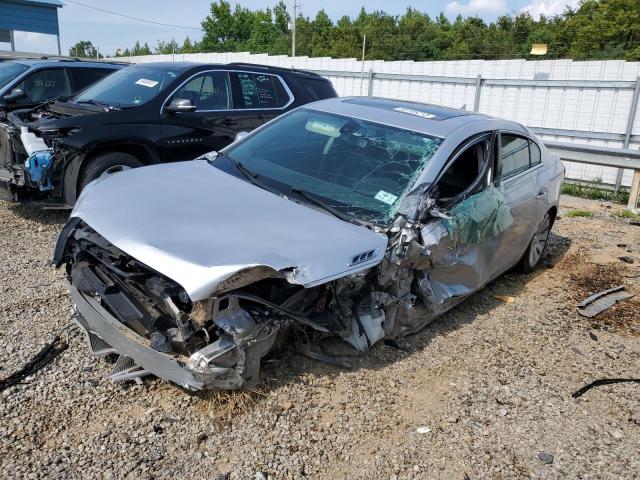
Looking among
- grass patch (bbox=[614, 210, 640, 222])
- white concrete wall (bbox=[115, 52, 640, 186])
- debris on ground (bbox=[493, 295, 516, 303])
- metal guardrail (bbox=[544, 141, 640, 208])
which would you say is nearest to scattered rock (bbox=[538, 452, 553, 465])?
debris on ground (bbox=[493, 295, 516, 303])

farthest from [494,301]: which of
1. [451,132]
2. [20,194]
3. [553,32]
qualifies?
[553,32]

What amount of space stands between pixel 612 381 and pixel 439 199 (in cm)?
176

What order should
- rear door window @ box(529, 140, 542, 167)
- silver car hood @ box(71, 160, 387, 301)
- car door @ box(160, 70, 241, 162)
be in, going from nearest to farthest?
1. silver car hood @ box(71, 160, 387, 301)
2. rear door window @ box(529, 140, 542, 167)
3. car door @ box(160, 70, 241, 162)

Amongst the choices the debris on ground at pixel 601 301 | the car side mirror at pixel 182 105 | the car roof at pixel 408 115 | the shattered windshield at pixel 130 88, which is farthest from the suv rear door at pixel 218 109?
the debris on ground at pixel 601 301

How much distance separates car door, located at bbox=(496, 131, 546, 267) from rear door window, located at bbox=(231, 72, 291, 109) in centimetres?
360

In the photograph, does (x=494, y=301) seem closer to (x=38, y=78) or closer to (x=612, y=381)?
(x=612, y=381)

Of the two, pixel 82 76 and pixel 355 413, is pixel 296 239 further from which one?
pixel 82 76

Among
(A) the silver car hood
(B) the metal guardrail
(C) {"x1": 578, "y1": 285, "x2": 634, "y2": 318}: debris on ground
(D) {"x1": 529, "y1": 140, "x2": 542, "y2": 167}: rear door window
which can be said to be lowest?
(C) {"x1": 578, "y1": 285, "x2": 634, "y2": 318}: debris on ground

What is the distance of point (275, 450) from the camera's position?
9.46 ft

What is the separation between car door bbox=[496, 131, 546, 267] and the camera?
15.8ft

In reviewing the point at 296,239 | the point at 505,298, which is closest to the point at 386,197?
the point at 296,239

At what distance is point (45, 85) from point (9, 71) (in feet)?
2.14

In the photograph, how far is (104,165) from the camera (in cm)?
618

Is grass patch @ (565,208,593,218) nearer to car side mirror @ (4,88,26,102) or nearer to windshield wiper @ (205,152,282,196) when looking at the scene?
windshield wiper @ (205,152,282,196)
